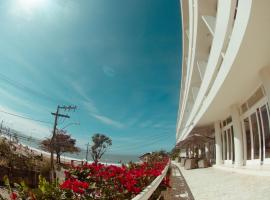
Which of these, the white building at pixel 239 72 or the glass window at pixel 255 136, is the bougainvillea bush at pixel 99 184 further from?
the glass window at pixel 255 136

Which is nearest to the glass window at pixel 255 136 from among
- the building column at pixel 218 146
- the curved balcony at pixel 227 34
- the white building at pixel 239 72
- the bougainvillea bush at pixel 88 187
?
the white building at pixel 239 72

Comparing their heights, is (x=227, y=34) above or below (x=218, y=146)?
above

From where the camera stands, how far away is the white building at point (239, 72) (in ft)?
20.6

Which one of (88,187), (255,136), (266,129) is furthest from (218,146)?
(88,187)

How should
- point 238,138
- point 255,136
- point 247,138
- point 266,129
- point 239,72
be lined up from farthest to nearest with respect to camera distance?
1. point 238,138
2. point 247,138
3. point 255,136
4. point 266,129
5. point 239,72

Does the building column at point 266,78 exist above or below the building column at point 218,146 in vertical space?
above

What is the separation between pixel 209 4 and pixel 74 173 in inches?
593

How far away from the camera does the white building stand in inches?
247

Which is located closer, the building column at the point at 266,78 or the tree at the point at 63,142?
the building column at the point at 266,78

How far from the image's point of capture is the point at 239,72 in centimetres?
872

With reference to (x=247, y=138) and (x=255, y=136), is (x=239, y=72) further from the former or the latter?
(x=247, y=138)

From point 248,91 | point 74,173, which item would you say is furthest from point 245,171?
point 74,173

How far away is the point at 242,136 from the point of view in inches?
532

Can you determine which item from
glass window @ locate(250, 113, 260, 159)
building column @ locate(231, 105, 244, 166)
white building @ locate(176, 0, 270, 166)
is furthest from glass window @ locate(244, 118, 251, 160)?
glass window @ locate(250, 113, 260, 159)
